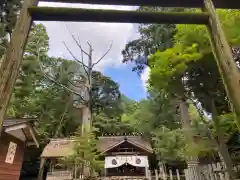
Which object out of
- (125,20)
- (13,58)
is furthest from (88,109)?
(13,58)

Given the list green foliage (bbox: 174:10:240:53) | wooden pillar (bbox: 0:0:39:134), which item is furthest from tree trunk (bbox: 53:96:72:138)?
wooden pillar (bbox: 0:0:39:134)

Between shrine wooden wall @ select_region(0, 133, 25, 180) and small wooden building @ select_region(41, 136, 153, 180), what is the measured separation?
9.33m

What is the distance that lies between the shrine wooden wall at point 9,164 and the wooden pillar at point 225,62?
832cm

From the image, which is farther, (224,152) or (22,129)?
(22,129)

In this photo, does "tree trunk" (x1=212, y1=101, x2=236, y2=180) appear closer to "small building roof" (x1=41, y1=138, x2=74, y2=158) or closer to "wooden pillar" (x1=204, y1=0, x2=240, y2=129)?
"wooden pillar" (x1=204, y1=0, x2=240, y2=129)

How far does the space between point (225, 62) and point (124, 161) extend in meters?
18.4

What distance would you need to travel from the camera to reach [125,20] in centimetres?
304

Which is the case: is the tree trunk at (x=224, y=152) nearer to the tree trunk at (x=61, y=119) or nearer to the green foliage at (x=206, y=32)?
the green foliage at (x=206, y=32)

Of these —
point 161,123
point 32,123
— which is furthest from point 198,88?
point 161,123

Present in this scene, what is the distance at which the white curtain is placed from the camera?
1934 centimetres

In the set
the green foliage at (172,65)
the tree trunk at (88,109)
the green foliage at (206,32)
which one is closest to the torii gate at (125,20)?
the green foliage at (206,32)

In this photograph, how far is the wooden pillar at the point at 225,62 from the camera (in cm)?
259

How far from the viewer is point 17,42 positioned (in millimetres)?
2723

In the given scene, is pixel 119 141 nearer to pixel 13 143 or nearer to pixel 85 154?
pixel 85 154
